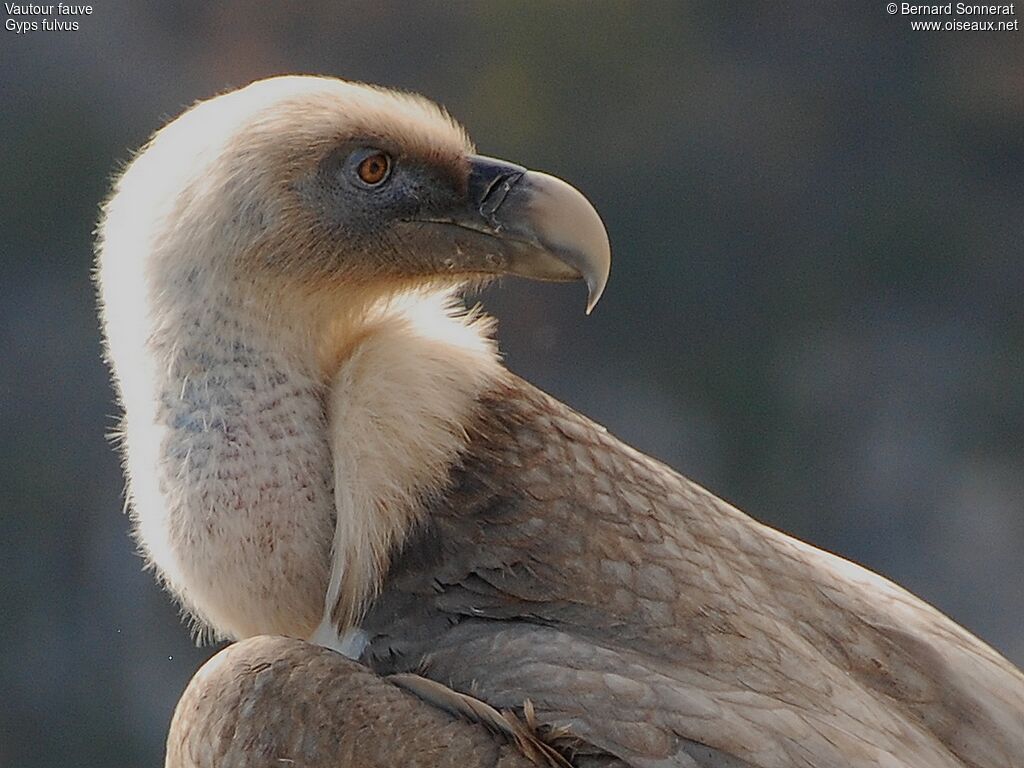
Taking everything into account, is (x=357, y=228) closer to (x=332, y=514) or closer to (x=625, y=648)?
(x=332, y=514)

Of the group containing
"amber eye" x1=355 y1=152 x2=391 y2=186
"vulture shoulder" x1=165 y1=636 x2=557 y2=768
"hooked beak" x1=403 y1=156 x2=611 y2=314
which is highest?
"amber eye" x1=355 y1=152 x2=391 y2=186

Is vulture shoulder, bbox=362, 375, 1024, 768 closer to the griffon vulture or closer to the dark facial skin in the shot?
the griffon vulture

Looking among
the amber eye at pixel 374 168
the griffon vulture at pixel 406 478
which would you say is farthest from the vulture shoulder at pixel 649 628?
the amber eye at pixel 374 168

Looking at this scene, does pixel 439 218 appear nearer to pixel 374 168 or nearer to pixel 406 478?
pixel 374 168

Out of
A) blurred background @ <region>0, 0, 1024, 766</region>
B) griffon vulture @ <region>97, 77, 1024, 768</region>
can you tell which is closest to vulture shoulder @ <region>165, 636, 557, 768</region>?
griffon vulture @ <region>97, 77, 1024, 768</region>

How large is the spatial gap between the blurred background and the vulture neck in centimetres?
170

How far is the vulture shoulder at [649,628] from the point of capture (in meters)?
1.58

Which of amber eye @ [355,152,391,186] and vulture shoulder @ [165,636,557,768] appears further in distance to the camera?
amber eye @ [355,152,391,186]

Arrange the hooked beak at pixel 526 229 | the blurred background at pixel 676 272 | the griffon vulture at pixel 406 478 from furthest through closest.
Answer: the blurred background at pixel 676 272, the hooked beak at pixel 526 229, the griffon vulture at pixel 406 478

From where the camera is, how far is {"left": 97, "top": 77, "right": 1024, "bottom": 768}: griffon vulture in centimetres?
170

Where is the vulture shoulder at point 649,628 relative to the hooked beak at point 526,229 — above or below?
below

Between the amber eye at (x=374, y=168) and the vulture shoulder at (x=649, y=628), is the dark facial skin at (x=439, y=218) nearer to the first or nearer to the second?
the amber eye at (x=374, y=168)

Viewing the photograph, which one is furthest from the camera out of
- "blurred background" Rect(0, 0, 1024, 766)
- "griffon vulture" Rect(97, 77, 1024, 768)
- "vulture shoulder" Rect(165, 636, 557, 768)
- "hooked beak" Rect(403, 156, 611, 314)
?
"blurred background" Rect(0, 0, 1024, 766)

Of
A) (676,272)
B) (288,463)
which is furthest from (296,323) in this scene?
(676,272)
